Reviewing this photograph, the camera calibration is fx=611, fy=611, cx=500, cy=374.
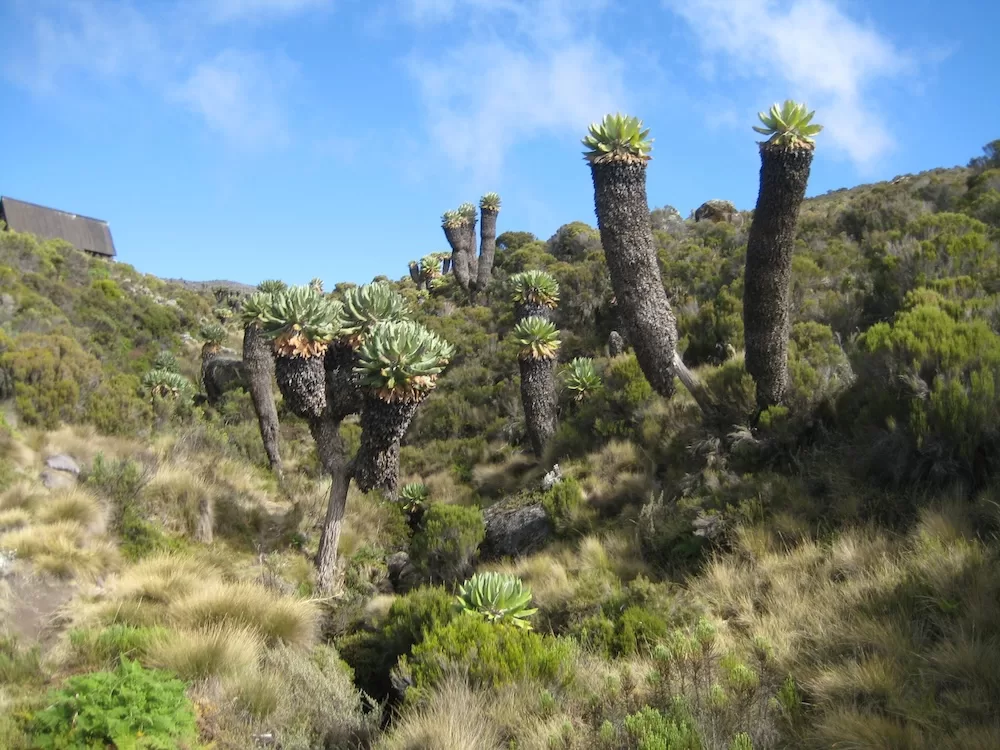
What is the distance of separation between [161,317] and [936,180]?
3132cm

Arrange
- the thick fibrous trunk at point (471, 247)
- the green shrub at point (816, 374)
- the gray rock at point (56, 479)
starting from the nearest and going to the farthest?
1. the green shrub at point (816, 374)
2. the gray rock at point (56, 479)
3. the thick fibrous trunk at point (471, 247)

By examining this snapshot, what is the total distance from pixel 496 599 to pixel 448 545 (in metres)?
4.00

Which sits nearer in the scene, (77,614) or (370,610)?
(77,614)

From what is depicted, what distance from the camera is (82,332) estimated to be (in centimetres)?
1955

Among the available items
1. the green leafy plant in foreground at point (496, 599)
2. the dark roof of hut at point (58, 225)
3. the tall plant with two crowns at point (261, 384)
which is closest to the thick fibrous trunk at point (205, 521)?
the tall plant with two crowns at point (261, 384)

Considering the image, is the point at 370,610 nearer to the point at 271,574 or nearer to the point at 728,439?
the point at 271,574

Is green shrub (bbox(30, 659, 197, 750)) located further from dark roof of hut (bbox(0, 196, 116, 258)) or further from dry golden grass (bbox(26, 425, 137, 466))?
dark roof of hut (bbox(0, 196, 116, 258))

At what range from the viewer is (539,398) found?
13617 mm

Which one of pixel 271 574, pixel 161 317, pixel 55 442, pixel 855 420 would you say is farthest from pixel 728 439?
pixel 161 317

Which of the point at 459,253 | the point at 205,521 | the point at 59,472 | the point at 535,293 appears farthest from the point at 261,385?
the point at 459,253

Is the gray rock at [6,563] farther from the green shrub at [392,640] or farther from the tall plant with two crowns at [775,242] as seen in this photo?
the tall plant with two crowns at [775,242]

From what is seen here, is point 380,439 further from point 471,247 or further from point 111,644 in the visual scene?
point 471,247

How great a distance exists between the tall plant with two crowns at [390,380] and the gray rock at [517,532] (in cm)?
231

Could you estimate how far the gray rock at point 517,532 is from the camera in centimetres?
1000
